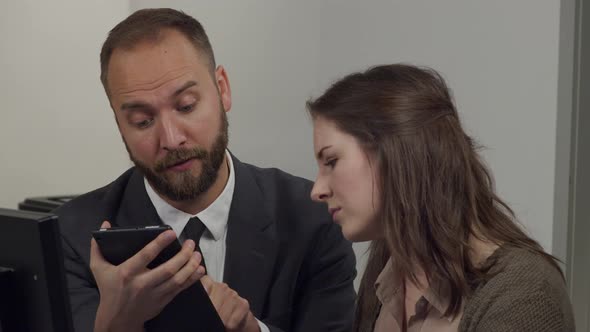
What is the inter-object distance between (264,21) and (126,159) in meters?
Result: 0.90

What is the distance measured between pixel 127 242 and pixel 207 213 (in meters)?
0.46

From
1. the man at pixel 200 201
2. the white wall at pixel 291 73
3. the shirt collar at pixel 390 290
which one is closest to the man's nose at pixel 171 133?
the man at pixel 200 201

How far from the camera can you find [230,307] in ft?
4.86

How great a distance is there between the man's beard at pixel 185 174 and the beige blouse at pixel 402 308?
41cm

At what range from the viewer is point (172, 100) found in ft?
5.34

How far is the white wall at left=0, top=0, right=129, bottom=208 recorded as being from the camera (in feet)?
9.23

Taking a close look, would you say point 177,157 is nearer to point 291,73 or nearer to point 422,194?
point 422,194

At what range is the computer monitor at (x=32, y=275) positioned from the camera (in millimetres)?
964

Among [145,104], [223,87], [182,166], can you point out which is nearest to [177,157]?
[182,166]

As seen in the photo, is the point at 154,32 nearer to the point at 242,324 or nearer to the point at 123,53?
the point at 123,53

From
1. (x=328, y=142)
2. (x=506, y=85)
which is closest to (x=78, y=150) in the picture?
(x=506, y=85)

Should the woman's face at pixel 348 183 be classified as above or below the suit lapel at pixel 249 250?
above

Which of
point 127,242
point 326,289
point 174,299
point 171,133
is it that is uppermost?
point 171,133

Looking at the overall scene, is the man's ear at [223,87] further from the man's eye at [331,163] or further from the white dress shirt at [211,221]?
the man's eye at [331,163]
